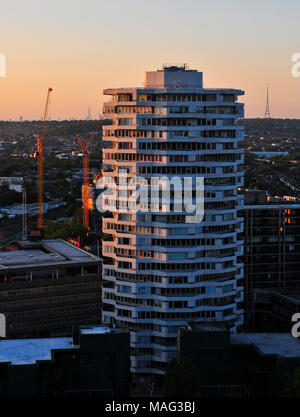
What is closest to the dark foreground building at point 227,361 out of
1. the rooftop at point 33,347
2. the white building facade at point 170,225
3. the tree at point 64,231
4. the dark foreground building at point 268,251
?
the rooftop at point 33,347

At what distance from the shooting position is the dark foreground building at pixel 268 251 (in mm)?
61688

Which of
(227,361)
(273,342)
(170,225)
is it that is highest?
(170,225)

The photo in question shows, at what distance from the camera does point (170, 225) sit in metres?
51.7

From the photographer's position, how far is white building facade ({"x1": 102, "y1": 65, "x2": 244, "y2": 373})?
51750 mm

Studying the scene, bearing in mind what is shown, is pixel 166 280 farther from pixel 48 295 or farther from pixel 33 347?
pixel 48 295

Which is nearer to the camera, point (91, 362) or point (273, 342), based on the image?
point (91, 362)

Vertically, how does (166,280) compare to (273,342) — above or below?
above

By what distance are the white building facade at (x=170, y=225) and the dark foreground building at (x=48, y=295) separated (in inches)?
385

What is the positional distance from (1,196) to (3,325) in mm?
94092

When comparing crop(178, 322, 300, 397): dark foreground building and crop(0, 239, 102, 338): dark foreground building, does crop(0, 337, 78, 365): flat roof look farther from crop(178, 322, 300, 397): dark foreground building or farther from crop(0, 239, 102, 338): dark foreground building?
crop(0, 239, 102, 338): dark foreground building

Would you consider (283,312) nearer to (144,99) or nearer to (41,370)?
(144,99)

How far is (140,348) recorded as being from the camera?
5169cm

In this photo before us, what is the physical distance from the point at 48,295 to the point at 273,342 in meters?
21.6

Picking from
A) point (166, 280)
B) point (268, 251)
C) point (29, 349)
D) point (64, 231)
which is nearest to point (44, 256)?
point (268, 251)
